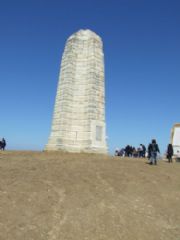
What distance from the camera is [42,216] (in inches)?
417

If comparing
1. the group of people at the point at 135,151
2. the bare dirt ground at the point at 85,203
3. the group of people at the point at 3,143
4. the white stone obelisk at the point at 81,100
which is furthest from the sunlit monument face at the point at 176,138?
the group of people at the point at 3,143

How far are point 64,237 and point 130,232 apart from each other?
267cm

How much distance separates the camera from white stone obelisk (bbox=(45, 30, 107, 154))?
24641 millimetres

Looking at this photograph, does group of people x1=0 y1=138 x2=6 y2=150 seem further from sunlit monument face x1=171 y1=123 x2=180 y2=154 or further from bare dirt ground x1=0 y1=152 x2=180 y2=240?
sunlit monument face x1=171 y1=123 x2=180 y2=154

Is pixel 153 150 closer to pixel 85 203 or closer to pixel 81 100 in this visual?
pixel 81 100

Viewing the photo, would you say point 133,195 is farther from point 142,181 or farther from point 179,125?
point 179,125

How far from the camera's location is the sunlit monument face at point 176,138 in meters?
32.2

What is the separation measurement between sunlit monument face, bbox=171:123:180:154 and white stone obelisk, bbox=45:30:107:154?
36.6 feet

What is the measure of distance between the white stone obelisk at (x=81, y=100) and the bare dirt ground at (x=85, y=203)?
20.8ft

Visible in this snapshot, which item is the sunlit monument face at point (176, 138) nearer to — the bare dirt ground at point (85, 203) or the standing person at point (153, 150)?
the standing person at point (153, 150)

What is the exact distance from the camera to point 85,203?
1230 cm

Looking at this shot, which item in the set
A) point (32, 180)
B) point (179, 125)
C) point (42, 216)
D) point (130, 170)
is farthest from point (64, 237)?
point (179, 125)

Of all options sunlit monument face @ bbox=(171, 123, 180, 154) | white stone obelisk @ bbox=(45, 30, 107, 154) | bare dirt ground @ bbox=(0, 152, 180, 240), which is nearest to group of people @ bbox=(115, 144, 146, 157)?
sunlit monument face @ bbox=(171, 123, 180, 154)

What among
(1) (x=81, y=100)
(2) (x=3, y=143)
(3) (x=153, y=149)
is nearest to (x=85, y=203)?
(3) (x=153, y=149)
